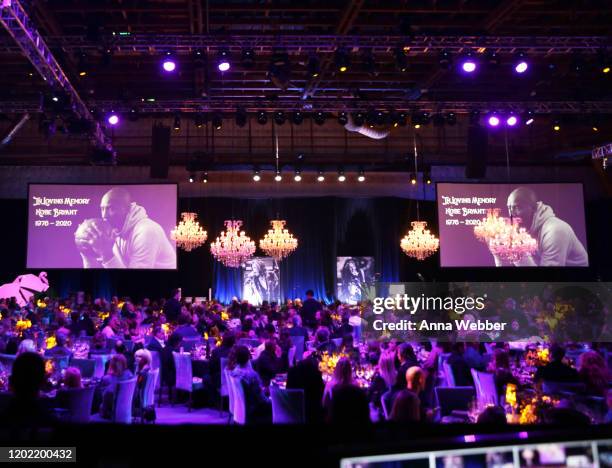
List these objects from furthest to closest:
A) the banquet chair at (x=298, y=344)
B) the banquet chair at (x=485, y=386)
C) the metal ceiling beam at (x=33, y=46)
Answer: the banquet chair at (x=298, y=344) → the metal ceiling beam at (x=33, y=46) → the banquet chair at (x=485, y=386)

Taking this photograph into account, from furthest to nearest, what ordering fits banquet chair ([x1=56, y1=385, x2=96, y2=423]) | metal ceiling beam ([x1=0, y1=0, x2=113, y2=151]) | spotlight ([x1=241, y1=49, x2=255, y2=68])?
spotlight ([x1=241, y1=49, x2=255, y2=68]), metal ceiling beam ([x1=0, y1=0, x2=113, y2=151]), banquet chair ([x1=56, y1=385, x2=96, y2=423])

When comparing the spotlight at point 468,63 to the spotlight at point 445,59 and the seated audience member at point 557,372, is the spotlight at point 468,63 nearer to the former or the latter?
the spotlight at point 445,59

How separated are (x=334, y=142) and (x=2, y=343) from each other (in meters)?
11.1

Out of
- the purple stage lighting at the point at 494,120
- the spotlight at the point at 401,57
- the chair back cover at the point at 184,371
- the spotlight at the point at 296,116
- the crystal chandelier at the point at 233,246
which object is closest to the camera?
the chair back cover at the point at 184,371

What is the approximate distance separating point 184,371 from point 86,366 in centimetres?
136

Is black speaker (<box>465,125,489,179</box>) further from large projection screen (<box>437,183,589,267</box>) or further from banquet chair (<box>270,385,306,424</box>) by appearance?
banquet chair (<box>270,385,306,424</box>)

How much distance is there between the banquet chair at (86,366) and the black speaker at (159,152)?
18.5ft

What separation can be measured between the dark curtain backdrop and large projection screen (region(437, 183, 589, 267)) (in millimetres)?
2298

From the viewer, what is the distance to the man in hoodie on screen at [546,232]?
50.3 ft

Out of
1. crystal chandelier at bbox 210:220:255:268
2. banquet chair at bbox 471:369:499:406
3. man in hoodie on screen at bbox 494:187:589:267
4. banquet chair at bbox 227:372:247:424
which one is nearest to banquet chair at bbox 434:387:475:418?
banquet chair at bbox 471:369:499:406

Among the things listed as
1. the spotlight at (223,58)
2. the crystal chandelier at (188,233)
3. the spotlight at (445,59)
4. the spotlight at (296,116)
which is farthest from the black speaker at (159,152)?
the spotlight at (445,59)

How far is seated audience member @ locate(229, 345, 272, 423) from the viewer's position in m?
6.12

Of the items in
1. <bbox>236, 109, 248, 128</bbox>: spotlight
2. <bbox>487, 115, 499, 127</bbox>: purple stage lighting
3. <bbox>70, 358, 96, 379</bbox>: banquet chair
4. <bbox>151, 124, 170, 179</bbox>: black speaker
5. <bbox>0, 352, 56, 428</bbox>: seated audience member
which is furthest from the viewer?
A: <bbox>151, 124, 170, 179</bbox>: black speaker

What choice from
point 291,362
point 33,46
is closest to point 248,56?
point 33,46
